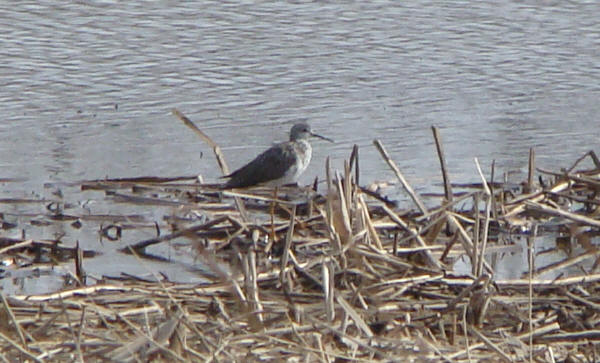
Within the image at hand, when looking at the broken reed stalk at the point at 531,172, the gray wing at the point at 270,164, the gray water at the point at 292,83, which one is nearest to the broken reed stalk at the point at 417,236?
the broken reed stalk at the point at 531,172

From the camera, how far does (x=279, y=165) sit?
25.5ft

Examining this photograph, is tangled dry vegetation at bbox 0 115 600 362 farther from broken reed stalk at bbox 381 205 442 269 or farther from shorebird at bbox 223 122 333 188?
shorebird at bbox 223 122 333 188

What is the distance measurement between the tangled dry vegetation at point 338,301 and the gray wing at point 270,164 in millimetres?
1151

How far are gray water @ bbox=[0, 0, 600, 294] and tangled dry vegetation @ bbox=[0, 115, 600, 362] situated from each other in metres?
1.07

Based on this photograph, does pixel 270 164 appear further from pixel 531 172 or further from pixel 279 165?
pixel 531 172

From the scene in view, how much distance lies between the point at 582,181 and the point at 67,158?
331cm

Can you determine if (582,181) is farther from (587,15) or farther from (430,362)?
(587,15)

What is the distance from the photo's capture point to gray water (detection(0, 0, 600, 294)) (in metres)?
8.19

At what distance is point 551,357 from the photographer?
161 inches

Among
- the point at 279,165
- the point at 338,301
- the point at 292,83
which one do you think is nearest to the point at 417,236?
the point at 338,301

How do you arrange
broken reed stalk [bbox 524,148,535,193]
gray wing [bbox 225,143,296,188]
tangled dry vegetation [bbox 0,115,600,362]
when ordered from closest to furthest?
tangled dry vegetation [bbox 0,115,600,362] → broken reed stalk [bbox 524,148,535,193] → gray wing [bbox 225,143,296,188]

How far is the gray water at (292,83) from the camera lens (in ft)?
26.9

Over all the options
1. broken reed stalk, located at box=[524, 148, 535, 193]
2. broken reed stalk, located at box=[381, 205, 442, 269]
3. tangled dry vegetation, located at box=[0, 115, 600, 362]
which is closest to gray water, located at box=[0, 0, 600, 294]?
broken reed stalk, located at box=[524, 148, 535, 193]

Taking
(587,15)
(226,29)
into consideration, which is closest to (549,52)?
(587,15)
